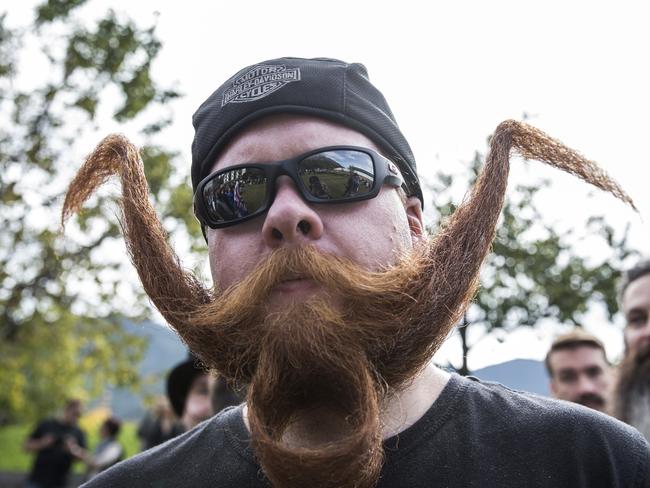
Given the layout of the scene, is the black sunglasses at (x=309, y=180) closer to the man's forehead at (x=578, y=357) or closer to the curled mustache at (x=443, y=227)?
the curled mustache at (x=443, y=227)

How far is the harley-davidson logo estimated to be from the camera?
6.77 ft

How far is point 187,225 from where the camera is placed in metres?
12.6

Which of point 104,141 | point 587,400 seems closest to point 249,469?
point 104,141

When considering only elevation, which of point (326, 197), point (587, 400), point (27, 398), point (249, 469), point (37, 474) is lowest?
point (27, 398)

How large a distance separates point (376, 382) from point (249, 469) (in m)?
0.41

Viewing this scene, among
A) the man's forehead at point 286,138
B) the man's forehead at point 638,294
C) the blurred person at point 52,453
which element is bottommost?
the blurred person at point 52,453

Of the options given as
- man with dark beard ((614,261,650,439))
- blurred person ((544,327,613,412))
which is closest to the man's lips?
man with dark beard ((614,261,650,439))

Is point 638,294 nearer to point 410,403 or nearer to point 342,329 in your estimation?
point 410,403

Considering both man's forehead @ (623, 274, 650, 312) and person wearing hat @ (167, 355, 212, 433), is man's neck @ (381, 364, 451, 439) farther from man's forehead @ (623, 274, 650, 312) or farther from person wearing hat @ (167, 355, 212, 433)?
person wearing hat @ (167, 355, 212, 433)

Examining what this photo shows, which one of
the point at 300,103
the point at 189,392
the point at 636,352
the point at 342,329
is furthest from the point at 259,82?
the point at 189,392

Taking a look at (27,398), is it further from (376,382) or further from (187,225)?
(376,382)

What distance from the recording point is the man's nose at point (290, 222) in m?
1.85

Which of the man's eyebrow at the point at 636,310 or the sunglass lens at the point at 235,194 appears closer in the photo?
the sunglass lens at the point at 235,194

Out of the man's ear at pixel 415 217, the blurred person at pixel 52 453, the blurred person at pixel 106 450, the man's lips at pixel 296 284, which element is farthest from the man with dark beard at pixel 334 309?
the blurred person at pixel 52 453
